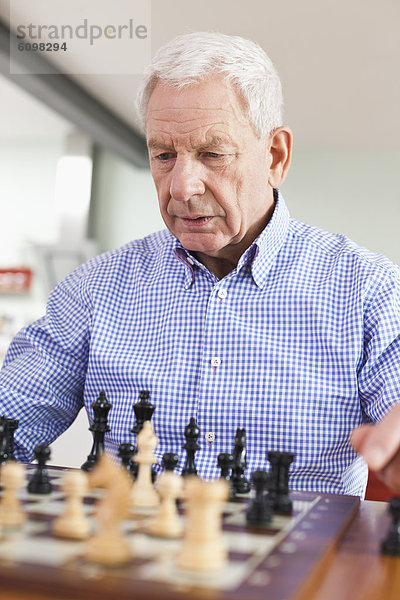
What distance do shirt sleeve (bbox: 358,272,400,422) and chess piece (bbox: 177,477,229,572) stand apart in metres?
0.77

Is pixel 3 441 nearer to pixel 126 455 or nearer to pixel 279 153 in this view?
pixel 126 455

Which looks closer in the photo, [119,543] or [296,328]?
[119,543]

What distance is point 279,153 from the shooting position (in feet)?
5.30

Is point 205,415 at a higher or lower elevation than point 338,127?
lower

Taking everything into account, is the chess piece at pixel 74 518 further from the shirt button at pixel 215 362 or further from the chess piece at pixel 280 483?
the shirt button at pixel 215 362

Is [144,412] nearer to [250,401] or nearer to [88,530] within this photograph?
[250,401]

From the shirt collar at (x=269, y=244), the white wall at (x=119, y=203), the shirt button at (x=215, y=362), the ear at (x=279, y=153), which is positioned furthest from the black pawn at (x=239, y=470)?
the white wall at (x=119, y=203)

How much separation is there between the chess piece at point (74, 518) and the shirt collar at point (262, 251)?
81 cm

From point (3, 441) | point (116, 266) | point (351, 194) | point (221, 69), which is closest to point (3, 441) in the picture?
point (3, 441)

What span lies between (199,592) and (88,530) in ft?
0.57

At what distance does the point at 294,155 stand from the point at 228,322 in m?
6.58

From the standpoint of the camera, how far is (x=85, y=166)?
7.77 metres

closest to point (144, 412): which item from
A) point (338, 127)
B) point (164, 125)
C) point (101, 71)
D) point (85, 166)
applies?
point (164, 125)

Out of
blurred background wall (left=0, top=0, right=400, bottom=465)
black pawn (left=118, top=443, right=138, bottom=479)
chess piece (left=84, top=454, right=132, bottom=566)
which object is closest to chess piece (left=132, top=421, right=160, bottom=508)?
black pawn (left=118, top=443, right=138, bottom=479)
